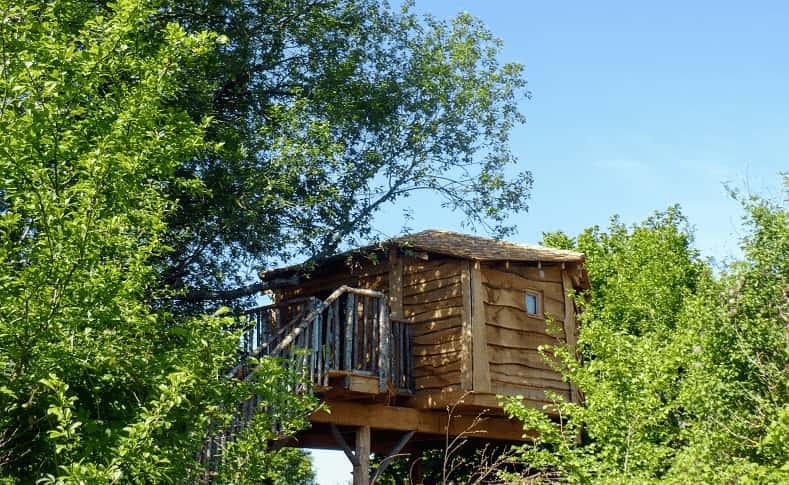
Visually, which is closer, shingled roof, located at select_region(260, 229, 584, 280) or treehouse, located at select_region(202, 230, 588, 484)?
treehouse, located at select_region(202, 230, 588, 484)

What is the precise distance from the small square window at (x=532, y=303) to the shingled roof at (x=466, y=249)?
74 centimetres

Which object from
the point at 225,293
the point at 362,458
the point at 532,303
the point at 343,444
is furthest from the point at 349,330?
the point at 532,303

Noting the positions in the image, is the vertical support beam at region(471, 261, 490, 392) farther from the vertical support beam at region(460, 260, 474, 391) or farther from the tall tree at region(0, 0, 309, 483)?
the tall tree at region(0, 0, 309, 483)

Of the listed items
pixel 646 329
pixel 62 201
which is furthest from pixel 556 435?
pixel 646 329

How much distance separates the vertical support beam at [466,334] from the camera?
47.9ft

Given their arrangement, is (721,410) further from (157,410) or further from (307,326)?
(157,410)

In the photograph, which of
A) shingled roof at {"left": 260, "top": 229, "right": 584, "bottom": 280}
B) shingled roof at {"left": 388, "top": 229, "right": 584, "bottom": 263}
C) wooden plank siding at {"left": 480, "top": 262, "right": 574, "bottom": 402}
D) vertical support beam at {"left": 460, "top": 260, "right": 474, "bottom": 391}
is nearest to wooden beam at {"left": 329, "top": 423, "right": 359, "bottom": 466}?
vertical support beam at {"left": 460, "top": 260, "right": 474, "bottom": 391}

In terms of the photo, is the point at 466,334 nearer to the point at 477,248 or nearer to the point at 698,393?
the point at 477,248

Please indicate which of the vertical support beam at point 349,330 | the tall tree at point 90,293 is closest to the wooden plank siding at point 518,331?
the vertical support beam at point 349,330

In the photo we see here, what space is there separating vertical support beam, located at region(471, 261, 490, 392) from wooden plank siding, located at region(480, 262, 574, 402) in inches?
5.1

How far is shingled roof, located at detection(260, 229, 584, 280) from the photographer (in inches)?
606

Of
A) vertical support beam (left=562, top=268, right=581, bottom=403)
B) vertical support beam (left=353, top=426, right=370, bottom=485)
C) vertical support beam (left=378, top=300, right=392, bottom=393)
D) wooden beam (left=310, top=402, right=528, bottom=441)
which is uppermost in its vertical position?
vertical support beam (left=562, top=268, right=581, bottom=403)

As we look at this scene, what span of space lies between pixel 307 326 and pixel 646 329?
35.3 ft

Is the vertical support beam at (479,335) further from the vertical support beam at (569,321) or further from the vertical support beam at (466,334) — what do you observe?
the vertical support beam at (569,321)
